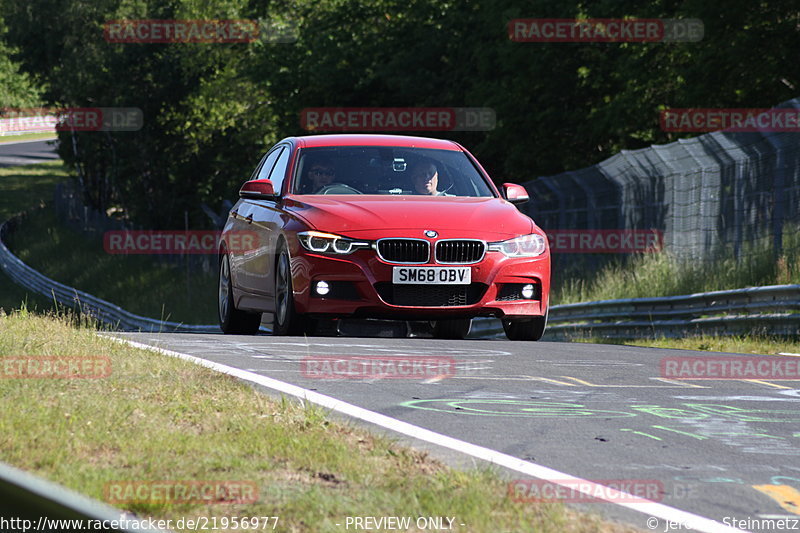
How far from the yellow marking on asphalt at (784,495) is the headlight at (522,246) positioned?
19.7 ft

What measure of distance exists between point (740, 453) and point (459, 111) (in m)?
37.9

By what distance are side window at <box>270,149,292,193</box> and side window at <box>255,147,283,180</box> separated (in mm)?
261

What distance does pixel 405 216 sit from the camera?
11.3 metres

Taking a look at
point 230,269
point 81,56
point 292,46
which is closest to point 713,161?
point 230,269

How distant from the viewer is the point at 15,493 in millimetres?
3121

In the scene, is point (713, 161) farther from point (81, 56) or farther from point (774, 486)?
point (81, 56)

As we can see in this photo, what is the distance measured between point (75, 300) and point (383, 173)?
19.8m
